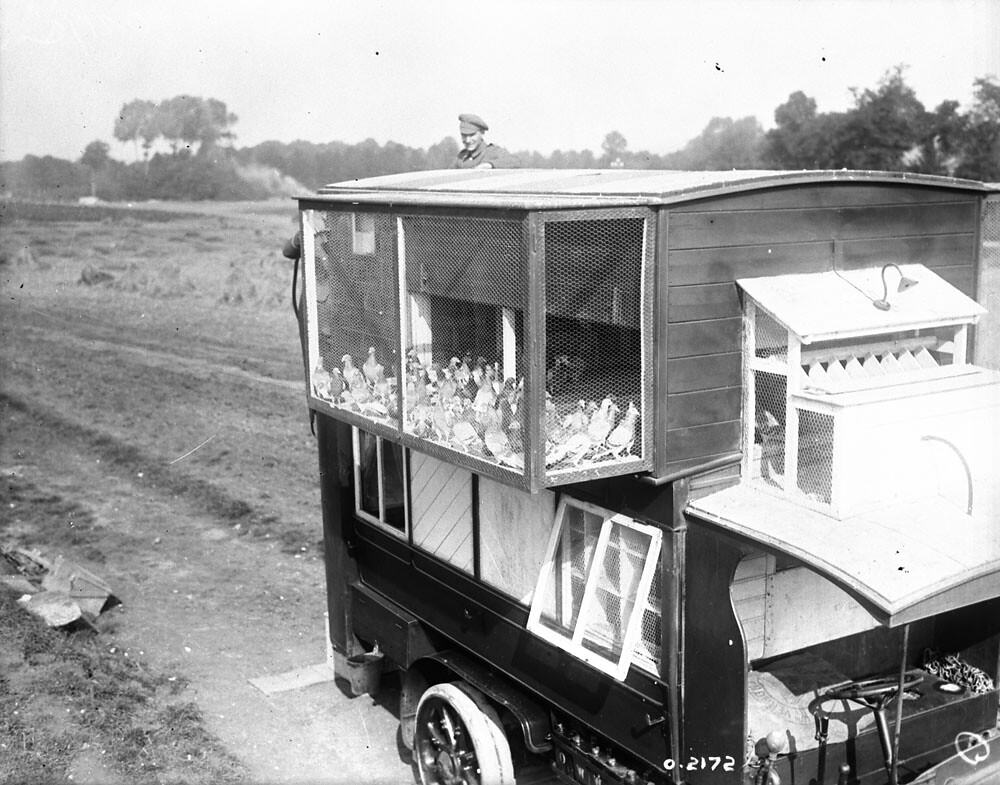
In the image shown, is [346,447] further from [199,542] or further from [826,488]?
[199,542]

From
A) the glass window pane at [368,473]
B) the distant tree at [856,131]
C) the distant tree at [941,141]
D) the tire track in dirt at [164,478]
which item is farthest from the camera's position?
the distant tree at [856,131]

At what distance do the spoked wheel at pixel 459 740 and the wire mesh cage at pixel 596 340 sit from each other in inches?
86.8

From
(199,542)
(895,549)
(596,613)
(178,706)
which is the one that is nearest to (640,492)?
(596,613)

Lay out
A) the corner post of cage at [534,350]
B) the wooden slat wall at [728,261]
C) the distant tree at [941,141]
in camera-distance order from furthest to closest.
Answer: the distant tree at [941,141], the wooden slat wall at [728,261], the corner post of cage at [534,350]

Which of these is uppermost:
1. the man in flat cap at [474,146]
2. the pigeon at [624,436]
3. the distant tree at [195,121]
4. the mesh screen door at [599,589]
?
the distant tree at [195,121]

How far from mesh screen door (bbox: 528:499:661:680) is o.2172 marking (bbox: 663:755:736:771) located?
18.8 inches

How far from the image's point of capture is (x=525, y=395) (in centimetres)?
553

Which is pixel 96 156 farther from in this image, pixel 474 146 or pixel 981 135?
pixel 474 146

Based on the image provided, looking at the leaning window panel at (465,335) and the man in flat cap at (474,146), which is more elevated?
the man in flat cap at (474,146)

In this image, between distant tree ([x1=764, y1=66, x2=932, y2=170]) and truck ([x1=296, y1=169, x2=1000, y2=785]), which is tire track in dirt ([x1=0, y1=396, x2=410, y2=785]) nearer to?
truck ([x1=296, y1=169, x2=1000, y2=785])

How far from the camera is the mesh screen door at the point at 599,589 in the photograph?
593 cm

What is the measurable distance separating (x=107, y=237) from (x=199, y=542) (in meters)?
19.6

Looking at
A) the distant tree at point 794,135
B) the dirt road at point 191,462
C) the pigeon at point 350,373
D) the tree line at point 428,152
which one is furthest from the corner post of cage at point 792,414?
the distant tree at point 794,135

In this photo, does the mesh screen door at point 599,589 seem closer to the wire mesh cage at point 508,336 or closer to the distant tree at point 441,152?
the wire mesh cage at point 508,336
